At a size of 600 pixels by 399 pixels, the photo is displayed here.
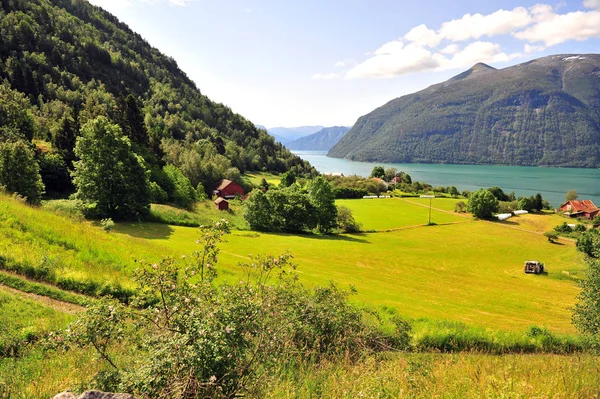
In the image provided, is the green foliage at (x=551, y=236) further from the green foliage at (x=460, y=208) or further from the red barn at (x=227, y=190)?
the red barn at (x=227, y=190)

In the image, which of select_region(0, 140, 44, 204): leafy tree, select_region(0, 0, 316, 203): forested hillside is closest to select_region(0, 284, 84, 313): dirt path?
select_region(0, 140, 44, 204): leafy tree

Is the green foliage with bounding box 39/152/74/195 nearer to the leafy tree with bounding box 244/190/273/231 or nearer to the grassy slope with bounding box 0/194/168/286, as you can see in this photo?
the leafy tree with bounding box 244/190/273/231

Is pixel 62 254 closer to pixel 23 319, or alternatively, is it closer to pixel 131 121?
pixel 23 319

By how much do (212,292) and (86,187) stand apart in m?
37.7

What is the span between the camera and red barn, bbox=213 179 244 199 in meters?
85.6

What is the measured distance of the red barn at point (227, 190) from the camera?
85.6 m

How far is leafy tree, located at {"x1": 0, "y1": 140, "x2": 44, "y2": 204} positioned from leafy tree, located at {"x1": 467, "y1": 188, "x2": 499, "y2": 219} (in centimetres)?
9329

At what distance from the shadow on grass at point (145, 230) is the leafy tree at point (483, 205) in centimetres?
8069

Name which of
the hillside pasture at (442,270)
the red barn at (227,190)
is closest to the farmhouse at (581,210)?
the hillside pasture at (442,270)

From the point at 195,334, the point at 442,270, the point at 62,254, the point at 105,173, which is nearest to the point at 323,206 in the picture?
the point at 442,270

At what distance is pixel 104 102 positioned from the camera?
100500mm

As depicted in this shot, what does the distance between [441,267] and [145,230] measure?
122 ft

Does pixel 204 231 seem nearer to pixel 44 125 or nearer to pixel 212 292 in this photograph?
pixel 212 292

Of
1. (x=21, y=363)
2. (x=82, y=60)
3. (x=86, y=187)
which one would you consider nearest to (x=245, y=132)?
(x=82, y=60)
